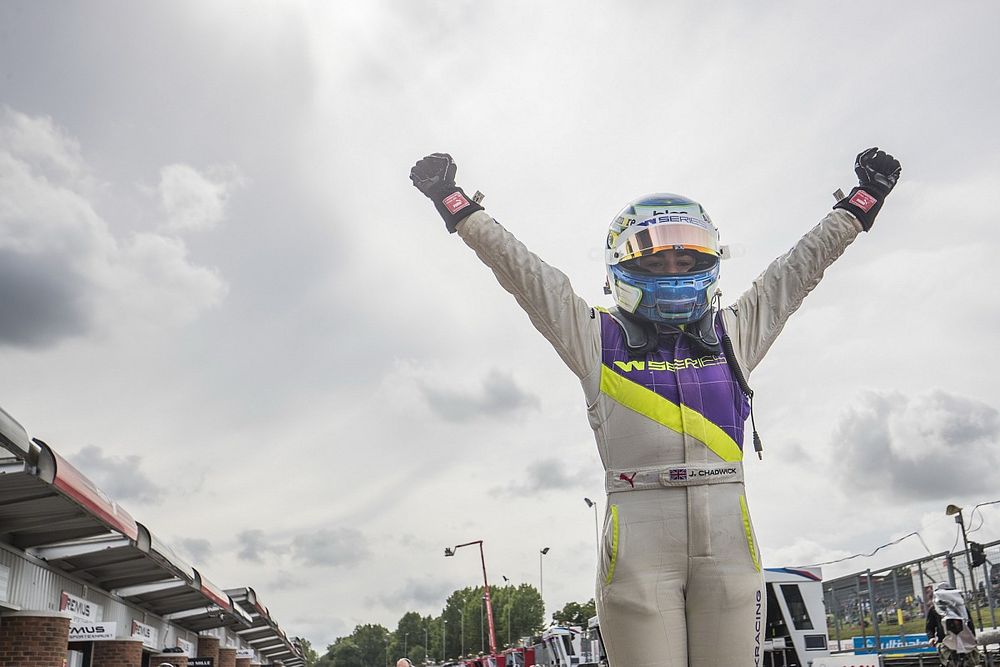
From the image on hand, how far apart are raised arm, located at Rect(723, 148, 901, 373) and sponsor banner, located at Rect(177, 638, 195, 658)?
18.7 meters

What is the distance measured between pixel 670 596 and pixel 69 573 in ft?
35.9

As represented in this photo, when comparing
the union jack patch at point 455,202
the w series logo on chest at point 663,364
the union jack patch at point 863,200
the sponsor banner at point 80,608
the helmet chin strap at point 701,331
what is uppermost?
the union jack patch at point 863,200

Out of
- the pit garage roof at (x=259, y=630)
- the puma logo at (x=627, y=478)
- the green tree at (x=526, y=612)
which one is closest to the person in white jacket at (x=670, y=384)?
the puma logo at (x=627, y=478)

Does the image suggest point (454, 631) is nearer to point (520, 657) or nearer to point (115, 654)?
point (520, 657)

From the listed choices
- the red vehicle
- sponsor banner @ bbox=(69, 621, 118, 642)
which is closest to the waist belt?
sponsor banner @ bbox=(69, 621, 118, 642)

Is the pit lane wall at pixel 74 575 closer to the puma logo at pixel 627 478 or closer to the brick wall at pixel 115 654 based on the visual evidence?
the brick wall at pixel 115 654

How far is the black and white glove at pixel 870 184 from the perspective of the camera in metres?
4.47

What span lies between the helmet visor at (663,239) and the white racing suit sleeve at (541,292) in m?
0.37

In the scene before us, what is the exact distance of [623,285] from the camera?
13.7 ft

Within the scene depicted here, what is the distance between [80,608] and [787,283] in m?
11.6

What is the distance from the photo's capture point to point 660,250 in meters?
4.10

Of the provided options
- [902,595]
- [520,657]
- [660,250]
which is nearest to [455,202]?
[660,250]

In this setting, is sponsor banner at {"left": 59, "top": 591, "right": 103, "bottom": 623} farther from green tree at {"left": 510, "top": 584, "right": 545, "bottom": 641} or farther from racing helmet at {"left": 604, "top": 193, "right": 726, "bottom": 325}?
green tree at {"left": 510, "top": 584, "right": 545, "bottom": 641}

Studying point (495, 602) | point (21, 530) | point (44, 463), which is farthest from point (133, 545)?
point (495, 602)
